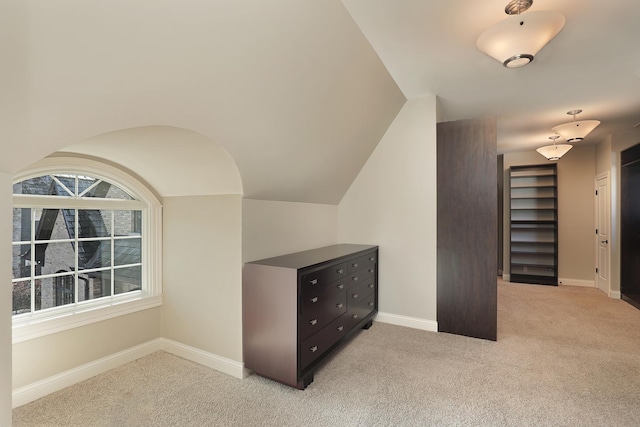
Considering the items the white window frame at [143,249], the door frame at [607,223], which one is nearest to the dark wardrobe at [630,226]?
the door frame at [607,223]

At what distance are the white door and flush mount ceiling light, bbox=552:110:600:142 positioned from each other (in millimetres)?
1630

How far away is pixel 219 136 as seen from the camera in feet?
6.81

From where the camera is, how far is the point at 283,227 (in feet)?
10.2

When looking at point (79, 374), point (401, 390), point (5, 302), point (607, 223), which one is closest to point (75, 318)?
point (79, 374)

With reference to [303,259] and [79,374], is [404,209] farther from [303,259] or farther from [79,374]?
[79,374]

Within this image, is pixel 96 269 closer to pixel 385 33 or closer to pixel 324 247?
pixel 324 247

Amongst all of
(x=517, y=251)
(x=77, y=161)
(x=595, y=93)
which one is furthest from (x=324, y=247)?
(x=517, y=251)

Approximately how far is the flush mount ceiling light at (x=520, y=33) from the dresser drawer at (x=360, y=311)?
8.03 ft

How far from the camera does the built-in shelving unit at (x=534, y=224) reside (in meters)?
5.93

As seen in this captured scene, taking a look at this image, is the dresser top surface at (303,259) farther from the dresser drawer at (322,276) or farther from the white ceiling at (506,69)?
the white ceiling at (506,69)

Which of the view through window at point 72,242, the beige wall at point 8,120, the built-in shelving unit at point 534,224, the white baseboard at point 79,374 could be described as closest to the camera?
the beige wall at point 8,120

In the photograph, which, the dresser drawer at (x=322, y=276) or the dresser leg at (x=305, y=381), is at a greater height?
the dresser drawer at (x=322, y=276)

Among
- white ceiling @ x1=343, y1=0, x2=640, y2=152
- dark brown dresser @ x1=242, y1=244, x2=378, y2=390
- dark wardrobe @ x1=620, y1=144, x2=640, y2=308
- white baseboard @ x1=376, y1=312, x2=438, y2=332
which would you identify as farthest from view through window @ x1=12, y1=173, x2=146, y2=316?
dark wardrobe @ x1=620, y1=144, x2=640, y2=308

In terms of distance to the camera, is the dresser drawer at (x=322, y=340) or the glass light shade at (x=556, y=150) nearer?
the dresser drawer at (x=322, y=340)
